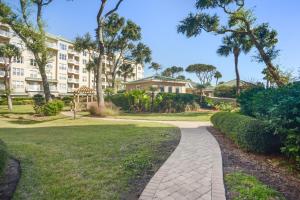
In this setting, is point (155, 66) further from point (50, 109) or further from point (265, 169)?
point (265, 169)

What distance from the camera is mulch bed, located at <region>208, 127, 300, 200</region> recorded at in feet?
12.7

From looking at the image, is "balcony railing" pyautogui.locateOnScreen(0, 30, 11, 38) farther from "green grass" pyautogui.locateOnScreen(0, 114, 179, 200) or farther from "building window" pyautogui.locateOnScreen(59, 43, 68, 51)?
"green grass" pyautogui.locateOnScreen(0, 114, 179, 200)

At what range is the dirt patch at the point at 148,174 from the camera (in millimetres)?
3536

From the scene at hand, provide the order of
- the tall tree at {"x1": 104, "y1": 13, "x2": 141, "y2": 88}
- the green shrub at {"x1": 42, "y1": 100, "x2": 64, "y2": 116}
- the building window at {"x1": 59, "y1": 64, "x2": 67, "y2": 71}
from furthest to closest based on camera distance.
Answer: the building window at {"x1": 59, "y1": 64, "x2": 67, "y2": 71} < the tall tree at {"x1": 104, "y1": 13, "x2": 141, "y2": 88} < the green shrub at {"x1": 42, "y1": 100, "x2": 64, "y2": 116}

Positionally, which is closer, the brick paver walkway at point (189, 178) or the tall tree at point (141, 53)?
the brick paver walkway at point (189, 178)

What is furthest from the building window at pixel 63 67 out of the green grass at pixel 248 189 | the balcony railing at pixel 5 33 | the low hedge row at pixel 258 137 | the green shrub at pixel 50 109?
the green grass at pixel 248 189

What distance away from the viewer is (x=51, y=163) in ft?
16.8

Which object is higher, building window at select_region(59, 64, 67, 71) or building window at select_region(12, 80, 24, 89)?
building window at select_region(59, 64, 67, 71)

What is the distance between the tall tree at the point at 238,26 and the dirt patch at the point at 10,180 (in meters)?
18.1

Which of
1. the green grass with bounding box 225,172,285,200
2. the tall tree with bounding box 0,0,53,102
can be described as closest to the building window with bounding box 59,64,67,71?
the tall tree with bounding box 0,0,53,102

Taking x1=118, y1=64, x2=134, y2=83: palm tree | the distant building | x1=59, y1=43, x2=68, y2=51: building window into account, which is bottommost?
the distant building

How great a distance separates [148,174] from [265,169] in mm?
2597

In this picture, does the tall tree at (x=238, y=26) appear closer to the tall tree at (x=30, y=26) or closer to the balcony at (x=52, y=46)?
the tall tree at (x=30, y=26)

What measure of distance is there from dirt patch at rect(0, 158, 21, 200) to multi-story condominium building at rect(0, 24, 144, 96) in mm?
38009
